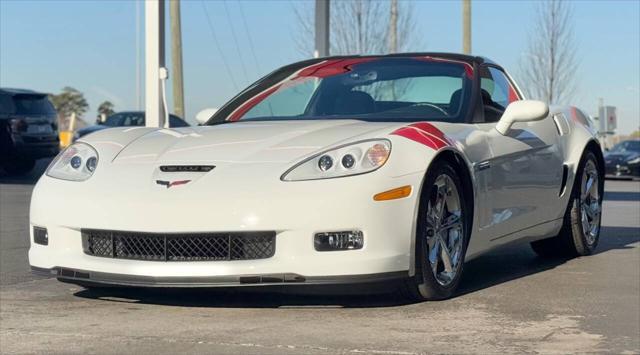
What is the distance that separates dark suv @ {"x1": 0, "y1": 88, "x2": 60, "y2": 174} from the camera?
1847cm

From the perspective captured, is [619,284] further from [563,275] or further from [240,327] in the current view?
[240,327]

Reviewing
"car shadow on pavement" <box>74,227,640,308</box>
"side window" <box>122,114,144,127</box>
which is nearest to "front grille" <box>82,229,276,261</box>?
"car shadow on pavement" <box>74,227,640,308</box>

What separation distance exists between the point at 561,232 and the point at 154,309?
3021 millimetres

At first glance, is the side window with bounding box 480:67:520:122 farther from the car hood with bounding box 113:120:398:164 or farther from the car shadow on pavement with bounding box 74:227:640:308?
the car hood with bounding box 113:120:398:164

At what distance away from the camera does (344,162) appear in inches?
182

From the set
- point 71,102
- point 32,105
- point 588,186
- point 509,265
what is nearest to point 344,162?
point 509,265

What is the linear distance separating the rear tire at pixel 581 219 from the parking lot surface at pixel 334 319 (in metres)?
0.57

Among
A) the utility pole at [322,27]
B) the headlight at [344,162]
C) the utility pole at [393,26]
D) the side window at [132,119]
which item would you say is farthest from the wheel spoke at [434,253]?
the utility pole at [393,26]

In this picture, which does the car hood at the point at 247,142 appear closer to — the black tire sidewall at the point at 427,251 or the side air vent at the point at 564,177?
the black tire sidewall at the point at 427,251

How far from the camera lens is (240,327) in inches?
171

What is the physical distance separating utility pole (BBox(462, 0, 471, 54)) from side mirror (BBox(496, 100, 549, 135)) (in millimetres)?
20827

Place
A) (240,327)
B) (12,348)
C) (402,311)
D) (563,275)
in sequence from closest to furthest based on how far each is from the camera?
1. (12,348)
2. (240,327)
3. (402,311)
4. (563,275)

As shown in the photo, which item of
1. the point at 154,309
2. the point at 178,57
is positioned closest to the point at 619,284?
the point at 154,309

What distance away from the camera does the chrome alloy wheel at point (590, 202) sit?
6.84 m
